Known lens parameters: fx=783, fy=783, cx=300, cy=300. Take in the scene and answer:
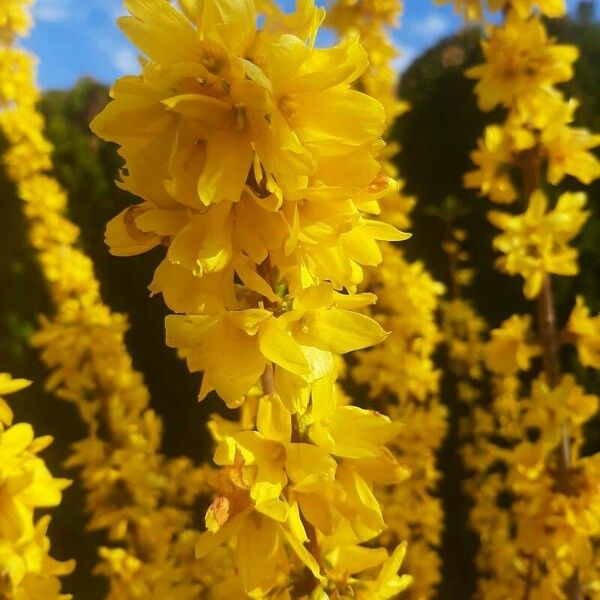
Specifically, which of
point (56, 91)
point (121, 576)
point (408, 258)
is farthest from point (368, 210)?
point (56, 91)

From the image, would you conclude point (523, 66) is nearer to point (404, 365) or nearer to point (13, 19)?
point (404, 365)

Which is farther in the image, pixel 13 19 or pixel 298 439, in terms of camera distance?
pixel 13 19

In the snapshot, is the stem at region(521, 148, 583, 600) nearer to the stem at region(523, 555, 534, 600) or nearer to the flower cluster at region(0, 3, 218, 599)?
A: the stem at region(523, 555, 534, 600)

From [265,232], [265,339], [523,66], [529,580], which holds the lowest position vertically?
[529,580]

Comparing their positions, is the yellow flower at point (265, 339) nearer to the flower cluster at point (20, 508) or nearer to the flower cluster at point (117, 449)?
the flower cluster at point (20, 508)

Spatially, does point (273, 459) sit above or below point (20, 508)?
above

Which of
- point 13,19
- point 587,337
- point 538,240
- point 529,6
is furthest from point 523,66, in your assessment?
point 13,19

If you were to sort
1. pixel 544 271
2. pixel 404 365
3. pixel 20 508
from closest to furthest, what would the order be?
pixel 20 508, pixel 544 271, pixel 404 365
